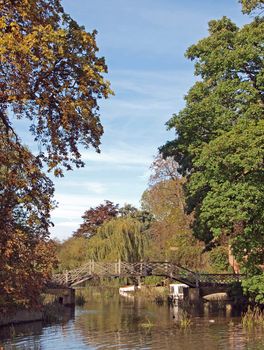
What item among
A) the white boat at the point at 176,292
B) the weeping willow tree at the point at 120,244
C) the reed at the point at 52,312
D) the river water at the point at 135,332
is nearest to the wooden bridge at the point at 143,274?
the white boat at the point at 176,292

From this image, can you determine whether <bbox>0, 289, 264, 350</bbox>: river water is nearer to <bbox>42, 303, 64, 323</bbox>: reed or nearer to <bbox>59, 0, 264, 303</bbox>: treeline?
<bbox>42, 303, 64, 323</bbox>: reed

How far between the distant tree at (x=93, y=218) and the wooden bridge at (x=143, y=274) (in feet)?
90.4

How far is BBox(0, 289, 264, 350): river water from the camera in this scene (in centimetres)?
1972

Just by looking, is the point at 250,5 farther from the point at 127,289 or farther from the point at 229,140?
the point at 127,289

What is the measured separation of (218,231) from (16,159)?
43.5ft

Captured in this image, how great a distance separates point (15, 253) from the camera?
11445 mm

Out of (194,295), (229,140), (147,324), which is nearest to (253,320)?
(147,324)

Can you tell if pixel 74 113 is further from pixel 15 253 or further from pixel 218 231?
pixel 218 231

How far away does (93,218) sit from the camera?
68.4m

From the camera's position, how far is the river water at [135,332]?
64.7ft

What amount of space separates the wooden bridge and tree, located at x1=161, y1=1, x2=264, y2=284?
11172mm

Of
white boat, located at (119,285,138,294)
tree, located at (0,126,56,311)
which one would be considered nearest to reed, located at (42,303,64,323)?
white boat, located at (119,285,138,294)

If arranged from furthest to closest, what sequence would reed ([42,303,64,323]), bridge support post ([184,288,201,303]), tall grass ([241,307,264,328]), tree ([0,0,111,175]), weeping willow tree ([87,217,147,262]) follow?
weeping willow tree ([87,217,147,262]) < bridge support post ([184,288,201,303]) < reed ([42,303,64,323]) < tall grass ([241,307,264,328]) < tree ([0,0,111,175])

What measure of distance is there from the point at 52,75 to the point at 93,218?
190 feet
